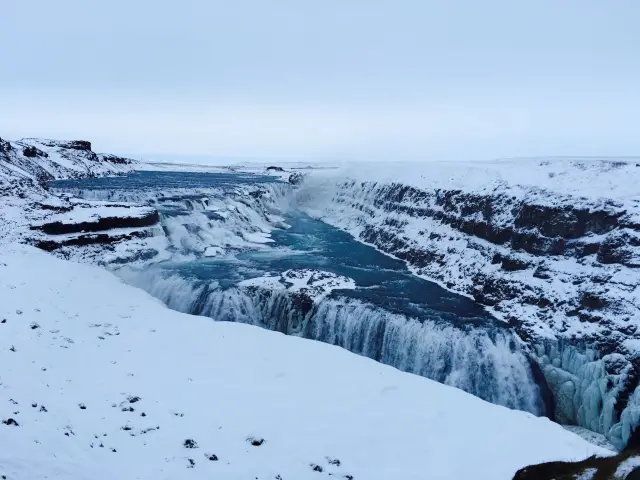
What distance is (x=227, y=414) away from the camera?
30.9 feet

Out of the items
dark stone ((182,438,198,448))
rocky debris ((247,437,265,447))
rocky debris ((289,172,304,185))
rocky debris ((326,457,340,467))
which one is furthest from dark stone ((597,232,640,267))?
rocky debris ((289,172,304,185))

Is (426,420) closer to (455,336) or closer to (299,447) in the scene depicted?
(299,447)

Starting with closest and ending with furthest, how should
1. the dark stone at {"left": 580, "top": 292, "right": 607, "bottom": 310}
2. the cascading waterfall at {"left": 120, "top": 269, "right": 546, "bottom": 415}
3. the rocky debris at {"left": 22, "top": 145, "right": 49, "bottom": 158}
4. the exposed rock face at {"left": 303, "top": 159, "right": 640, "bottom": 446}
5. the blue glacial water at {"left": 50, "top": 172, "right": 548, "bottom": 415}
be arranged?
the exposed rock face at {"left": 303, "top": 159, "right": 640, "bottom": 446}
the cascading waterfall at {"left": 120, "top": 269, "right": 546, "bottom": 415}
the blue glacial water at {"left": 50, "top": 172, "right": 548, "bottom": 415}
the dark stone at {"left": 580, "top": 292, "right": 607, "bottom": 310}
the rocky debris at {"left": 22, "top": 145, "right": 49, "bottom": 158}

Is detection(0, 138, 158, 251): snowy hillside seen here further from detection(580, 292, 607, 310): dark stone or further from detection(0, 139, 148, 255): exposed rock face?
detection(580, 292, 607, 310): dark stone

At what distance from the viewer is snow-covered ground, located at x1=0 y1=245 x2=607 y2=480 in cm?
764

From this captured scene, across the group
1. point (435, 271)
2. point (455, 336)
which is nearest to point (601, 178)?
point (435, 271)

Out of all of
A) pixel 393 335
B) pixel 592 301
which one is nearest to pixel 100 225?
pixel 393 335

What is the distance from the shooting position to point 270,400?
10.1 meters

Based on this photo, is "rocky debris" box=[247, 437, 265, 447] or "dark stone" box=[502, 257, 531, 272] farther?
"dark stone" box=[502, 257, 531, 272]

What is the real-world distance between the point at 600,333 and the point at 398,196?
2456cm

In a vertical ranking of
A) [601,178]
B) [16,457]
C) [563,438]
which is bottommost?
[563,438]

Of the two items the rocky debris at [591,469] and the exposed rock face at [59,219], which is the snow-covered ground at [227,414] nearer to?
the rocky debris at [591,469]

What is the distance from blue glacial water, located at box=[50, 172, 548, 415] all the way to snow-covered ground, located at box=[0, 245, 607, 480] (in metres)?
6.55

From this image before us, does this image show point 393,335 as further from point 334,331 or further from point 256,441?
point 256,441
